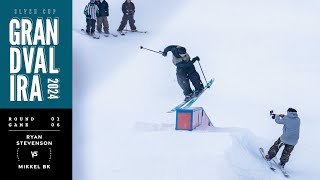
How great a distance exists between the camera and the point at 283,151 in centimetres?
397

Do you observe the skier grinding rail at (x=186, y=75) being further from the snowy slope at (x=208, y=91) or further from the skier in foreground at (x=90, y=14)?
the skier in foreground at (x=90, y=14)

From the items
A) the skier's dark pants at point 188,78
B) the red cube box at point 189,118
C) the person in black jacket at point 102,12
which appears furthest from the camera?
the person in black jacket at point 102,12

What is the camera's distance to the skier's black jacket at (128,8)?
13.5ft

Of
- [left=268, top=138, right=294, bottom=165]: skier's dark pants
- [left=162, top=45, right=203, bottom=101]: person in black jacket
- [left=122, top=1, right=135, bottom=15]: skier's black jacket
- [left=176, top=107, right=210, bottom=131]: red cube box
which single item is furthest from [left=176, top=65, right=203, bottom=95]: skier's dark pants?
[left=268, top=138, right=294, bottom=165]: skier's dark pants

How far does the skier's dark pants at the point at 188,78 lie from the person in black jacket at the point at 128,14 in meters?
0.60

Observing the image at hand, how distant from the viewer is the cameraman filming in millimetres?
3943

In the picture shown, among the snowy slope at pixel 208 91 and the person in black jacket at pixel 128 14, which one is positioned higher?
the person in black jacket at pixel 128 14

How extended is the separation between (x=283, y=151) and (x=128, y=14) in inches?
73.4

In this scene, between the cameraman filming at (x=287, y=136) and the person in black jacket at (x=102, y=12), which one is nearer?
the cameraman filming at (x=287, y=136)

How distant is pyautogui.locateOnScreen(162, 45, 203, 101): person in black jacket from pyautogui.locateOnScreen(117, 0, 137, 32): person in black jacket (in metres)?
0.42

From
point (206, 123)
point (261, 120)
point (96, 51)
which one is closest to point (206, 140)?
point (206, 123)

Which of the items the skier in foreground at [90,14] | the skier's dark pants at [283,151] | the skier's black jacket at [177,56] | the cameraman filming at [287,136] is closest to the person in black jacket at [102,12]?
the skier in foreground at [90,14]

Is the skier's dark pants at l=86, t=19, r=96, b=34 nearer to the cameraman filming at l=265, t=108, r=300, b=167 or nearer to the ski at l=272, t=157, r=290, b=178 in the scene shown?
the cameraman filming at l=265, t=108, r=300, b=167

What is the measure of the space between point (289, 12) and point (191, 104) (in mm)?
1254
